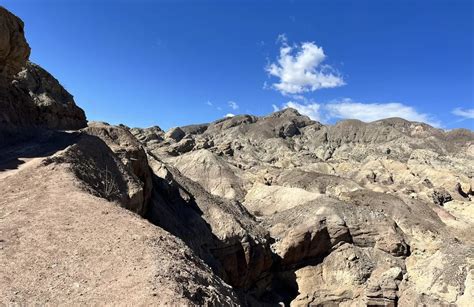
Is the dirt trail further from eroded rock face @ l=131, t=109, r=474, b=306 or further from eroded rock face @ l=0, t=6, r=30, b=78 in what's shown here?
eroded rock face @ l=131, t=109, r=474, b=306

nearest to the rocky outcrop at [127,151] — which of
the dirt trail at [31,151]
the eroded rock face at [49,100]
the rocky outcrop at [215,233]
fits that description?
the rocky outcrop at [215,233]

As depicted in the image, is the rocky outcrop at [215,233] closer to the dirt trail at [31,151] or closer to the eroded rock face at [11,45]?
the dirt trail at [31,151]

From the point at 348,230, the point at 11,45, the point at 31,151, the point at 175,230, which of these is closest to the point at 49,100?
the point at 11,45

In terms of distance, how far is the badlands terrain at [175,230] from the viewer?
25.5 ft

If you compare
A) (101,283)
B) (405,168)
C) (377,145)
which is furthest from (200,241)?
(377,145)

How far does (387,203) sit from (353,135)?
103701 mm

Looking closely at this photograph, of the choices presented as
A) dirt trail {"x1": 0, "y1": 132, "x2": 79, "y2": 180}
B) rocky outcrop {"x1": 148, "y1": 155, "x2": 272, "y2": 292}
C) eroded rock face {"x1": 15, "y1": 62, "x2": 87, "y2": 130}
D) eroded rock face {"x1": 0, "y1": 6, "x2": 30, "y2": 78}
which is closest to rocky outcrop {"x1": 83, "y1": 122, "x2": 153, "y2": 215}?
rocky outcrop {"x1": 148, "y1": 155, "x2": 272, "y2": 292}

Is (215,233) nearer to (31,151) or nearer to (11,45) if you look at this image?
(31,151)

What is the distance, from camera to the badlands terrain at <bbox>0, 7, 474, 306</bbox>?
777 cm

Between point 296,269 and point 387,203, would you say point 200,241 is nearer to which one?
point 296,269

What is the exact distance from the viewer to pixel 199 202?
1017 inches

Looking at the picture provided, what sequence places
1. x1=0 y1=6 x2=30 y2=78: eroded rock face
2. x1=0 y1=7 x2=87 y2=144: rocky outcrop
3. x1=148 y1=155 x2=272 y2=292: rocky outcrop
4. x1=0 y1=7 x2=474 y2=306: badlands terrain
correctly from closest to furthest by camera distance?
1. x1=0 y1=7 x2=474 y2=306: badlands terrain
2. x1=0 y1=7 x2=87 y2=144: rocky outcrop
3. x1=0 y1=6 x2=30 y2=78: eroded rock face
4. x1=148 y1=155 x2=272 y2=292: rocky outcrop

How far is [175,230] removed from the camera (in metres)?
19.1

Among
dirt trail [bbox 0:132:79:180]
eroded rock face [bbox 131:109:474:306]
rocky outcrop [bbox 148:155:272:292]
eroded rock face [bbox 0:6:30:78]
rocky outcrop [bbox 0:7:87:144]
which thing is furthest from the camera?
eroded rock face [bbox 131:109:474:306]
